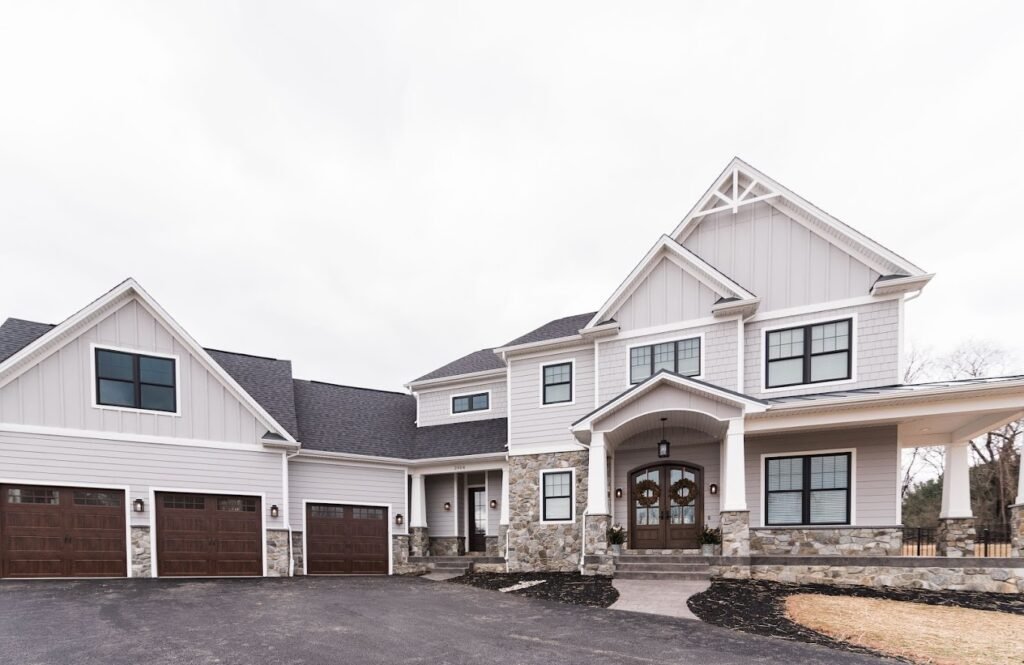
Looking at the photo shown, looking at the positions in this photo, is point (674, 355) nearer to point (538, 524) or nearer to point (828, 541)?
point (828, 541)

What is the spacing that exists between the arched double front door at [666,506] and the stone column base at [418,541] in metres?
7.22

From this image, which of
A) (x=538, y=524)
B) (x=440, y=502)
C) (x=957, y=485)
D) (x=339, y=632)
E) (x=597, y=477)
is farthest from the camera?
(x=440, y=502)

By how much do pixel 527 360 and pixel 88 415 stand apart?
1142 centimetres

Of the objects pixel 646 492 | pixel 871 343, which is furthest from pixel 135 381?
pixel 871 343

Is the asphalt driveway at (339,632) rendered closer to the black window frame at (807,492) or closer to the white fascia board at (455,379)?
the black window frame at (807,492)

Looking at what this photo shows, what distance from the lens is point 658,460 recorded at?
561 inches

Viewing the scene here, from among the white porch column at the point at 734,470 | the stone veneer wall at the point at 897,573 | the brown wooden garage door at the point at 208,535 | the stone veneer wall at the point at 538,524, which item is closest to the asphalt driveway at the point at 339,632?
the brown wooden garage door at the point at 208,535

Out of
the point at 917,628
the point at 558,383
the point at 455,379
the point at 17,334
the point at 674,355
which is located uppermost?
the point at 455,379

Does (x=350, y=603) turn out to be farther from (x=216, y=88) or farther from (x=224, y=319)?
(x=224, y=319)

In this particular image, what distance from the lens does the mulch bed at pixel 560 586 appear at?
402 inches

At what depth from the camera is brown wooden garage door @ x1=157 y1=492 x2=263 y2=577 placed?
13.5 metres

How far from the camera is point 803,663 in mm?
6035

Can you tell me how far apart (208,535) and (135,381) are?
442cm

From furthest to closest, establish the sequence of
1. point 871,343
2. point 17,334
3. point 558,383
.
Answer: point 558,383, point 17,334, point 871,343
